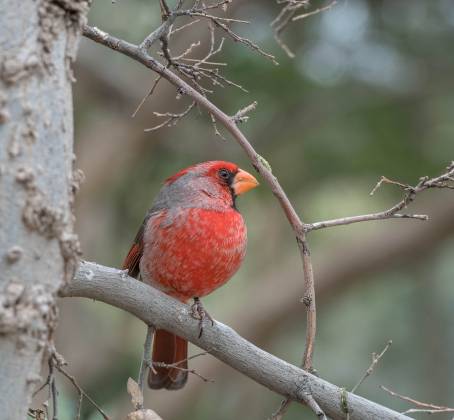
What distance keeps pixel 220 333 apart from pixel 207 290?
877 millimetres

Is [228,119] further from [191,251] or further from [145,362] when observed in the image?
[191,251]

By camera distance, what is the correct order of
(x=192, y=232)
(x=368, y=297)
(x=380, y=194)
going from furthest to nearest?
(x=368, y=297) → (x=380, y=194) → (x=192, y=232)

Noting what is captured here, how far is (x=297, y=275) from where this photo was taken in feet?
21.7

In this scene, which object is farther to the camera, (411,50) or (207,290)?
(411,50)

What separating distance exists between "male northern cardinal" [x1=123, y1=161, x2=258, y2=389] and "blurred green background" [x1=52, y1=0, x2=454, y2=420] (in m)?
2.39

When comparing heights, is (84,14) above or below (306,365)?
above

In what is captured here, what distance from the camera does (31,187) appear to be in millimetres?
1562

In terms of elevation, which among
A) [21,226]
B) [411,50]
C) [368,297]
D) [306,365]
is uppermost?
[411,50]

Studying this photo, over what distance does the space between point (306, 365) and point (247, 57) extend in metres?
4.18

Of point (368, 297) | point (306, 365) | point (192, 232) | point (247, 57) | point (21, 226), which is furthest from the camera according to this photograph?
point (368, 297)

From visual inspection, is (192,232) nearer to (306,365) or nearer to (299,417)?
(306,365)

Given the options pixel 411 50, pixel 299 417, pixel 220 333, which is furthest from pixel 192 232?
pixel 299 417

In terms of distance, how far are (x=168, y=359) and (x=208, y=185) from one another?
32.1 inches

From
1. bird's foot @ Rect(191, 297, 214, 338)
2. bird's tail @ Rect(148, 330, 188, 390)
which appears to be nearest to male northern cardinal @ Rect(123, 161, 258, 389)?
bird's tail @ Rect(148, 330, 188, 390)
